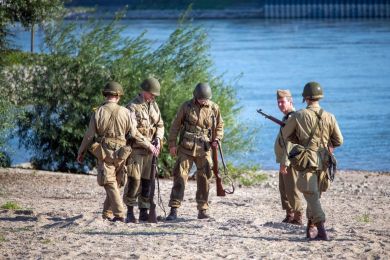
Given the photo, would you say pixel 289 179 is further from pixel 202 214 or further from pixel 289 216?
pixel 202 214

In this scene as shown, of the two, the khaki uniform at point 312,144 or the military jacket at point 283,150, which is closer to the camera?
the khaki uniform at point 312,144

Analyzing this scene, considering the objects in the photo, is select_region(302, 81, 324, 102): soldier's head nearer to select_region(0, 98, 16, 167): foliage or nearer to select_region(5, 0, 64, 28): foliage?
select_region(0, 98, 16, 167): foliage

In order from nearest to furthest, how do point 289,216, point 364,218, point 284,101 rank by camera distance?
1. point 284,101
2. point 289,216
3. point 364,218

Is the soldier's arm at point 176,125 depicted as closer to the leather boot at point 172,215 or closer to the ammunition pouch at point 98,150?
the leather boot at point 172,215

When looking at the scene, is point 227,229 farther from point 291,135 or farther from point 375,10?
point 375,10

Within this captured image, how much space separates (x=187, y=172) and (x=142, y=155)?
693 millimetres

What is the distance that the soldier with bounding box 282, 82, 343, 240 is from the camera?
10.1 m

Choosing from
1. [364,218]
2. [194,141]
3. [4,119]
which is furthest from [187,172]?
[4,119]

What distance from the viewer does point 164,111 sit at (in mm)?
19953

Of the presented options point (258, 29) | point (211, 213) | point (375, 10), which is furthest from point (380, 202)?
point (375, 10)

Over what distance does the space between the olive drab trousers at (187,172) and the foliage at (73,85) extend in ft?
24.7

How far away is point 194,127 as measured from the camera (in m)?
12.0

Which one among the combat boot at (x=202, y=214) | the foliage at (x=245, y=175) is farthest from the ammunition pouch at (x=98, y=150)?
the foliage at (x=245, y=175)

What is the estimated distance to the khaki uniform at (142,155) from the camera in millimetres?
11766
